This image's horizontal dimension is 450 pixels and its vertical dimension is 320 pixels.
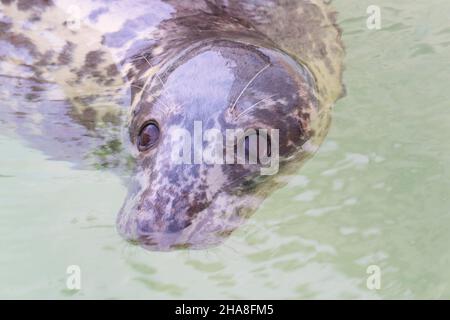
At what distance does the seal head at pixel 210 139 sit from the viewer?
4.04 meters

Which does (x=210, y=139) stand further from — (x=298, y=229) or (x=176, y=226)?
(x=298, y=229)

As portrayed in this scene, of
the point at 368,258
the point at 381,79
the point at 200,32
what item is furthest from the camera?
the point at 381,79

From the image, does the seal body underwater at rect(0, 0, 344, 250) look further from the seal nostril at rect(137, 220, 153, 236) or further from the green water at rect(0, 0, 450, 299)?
Result: the green water at rect(0, 0, 450, 299)

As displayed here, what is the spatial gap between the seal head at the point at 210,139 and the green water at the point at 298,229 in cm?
30

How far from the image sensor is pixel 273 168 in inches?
172

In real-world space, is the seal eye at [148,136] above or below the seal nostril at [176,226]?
above

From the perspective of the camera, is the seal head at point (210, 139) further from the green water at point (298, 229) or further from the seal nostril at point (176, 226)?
the green water at point (298, 229)

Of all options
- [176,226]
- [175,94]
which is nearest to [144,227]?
[176,226]

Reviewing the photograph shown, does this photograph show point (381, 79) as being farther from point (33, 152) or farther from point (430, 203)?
point (33, 152)

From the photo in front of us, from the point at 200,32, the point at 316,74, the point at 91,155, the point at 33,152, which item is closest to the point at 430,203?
the point at 316,74

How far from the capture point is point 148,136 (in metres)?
4.32

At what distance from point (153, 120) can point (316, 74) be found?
1032 millimetres

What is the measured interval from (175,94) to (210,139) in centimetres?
32

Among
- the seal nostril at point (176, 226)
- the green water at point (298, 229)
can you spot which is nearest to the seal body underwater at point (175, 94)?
the seal nostril at point (176, 226)
